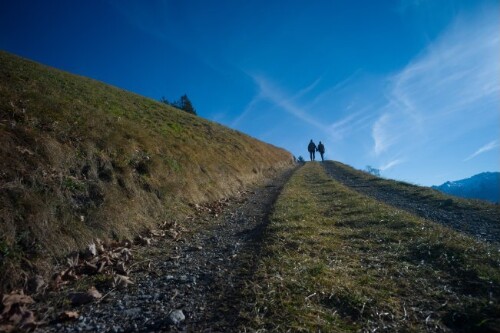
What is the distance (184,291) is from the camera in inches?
253

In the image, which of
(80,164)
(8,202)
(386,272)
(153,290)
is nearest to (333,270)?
(386,272)

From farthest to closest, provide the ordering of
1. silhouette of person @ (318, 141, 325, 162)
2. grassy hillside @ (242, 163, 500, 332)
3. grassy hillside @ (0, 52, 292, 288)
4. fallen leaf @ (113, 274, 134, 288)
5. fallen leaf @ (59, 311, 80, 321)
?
silhouette of person @ (318, 141, 325, 162) < grassy hillside @ (0, 52, 292, 288) < fallen leaf @ (113, 274, 134, 288) < fallen leaf @ (59, 311, 80, 321) < grassy hillside @ (242, 163, 500, 332)

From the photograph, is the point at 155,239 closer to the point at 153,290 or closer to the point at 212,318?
the point at 153,290

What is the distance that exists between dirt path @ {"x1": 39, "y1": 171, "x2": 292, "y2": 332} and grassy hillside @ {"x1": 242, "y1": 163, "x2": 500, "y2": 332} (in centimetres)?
55

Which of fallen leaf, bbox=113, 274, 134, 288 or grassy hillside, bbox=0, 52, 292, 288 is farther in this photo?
grassy hillside, bbox=0, 52, 292, 288

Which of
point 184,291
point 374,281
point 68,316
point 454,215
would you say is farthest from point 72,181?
point 454,215

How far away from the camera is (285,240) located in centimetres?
905

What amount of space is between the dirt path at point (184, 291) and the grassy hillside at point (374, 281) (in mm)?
551

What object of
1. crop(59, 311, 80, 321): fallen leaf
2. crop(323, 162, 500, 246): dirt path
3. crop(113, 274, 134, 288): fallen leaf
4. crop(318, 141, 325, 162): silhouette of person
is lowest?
crop(59, 311, 80, 321): fallen leaf

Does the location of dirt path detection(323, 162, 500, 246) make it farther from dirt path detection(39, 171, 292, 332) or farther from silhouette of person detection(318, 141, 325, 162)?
silhouette of person detection(318, 141, 325, 162)

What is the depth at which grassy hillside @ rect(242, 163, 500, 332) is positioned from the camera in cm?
490

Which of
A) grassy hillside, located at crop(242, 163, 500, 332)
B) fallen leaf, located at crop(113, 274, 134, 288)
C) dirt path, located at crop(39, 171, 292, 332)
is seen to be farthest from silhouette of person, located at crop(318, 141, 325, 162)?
fallen leaf, located at crop(113, 274, 134, 288)

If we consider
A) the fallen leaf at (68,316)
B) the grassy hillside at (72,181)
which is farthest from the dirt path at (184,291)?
the grassy hillside at (72,181)

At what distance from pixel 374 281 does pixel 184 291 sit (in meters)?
4.11
